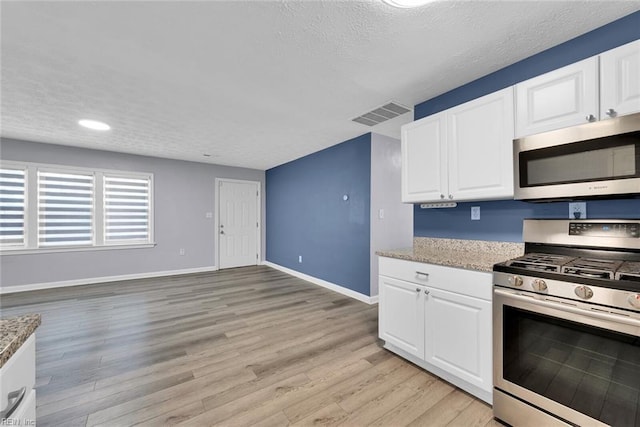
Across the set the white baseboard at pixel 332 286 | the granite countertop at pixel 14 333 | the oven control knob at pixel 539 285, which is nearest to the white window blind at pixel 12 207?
the white baseboard at pixel 332 286

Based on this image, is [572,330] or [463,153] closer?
[572,330]

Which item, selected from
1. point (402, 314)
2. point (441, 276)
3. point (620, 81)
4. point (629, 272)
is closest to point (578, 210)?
point (629, 272)

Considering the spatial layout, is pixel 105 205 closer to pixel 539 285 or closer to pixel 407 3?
pixel 407 3

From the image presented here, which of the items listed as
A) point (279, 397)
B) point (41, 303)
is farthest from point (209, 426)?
point (41, 303)

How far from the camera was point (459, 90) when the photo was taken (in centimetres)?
244

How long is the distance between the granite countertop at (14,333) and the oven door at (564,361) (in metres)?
2.08

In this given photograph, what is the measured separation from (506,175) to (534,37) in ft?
3.11

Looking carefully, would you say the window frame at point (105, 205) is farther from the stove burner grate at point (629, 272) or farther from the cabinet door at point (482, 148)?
the stove burner grate at point (629, 272)

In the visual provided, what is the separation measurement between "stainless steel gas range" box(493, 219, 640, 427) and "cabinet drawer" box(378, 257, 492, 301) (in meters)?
0.10

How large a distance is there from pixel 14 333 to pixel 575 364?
227 cm

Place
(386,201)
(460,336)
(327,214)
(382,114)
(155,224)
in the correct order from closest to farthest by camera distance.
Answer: (460,336)
(382,114)
(386,201)
(327,214)
(155,224)

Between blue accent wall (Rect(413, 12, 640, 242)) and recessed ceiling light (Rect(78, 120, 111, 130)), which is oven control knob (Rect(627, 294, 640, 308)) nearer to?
blue accent wall (Rect(413, 12, 640, 242))

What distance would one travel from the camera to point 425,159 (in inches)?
92.4

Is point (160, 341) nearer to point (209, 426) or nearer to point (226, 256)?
point (209, 426)
